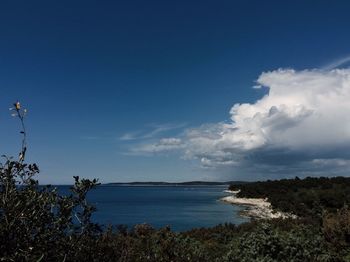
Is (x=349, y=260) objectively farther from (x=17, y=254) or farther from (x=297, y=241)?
(x=17, y=254)

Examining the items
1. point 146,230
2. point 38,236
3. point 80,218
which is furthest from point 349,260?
point 38,236

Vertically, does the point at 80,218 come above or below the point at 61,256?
above

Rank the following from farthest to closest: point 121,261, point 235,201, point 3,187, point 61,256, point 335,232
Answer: point 235,201 → point 335,232 → point 121,261 → point 61,256 → point 3,187

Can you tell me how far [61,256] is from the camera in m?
5.12

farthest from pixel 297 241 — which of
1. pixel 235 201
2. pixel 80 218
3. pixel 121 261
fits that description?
pixel 235 201

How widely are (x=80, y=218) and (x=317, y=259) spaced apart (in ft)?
29.7

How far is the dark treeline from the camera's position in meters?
57.1

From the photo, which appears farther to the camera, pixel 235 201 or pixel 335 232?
pixel 235 201

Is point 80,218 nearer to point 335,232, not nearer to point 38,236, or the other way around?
point 38,236

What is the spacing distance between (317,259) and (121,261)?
25.1ft

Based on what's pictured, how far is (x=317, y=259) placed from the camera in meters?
12.7

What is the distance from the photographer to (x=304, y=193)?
70438 mm

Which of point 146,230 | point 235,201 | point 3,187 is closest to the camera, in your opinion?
point 3,187

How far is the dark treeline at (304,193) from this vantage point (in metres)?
57.1
